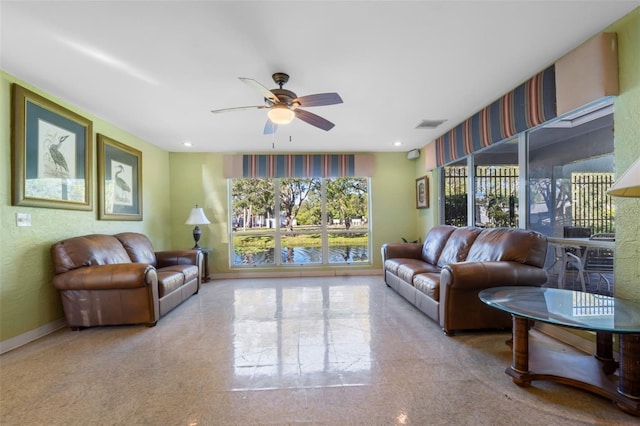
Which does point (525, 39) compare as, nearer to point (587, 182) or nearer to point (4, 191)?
point (587, 182)

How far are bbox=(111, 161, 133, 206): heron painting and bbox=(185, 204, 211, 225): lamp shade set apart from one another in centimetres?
95

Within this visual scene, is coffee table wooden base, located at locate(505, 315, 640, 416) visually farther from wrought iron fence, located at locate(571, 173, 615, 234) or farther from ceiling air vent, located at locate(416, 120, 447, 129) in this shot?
ceiling air vent, located at locate(416, 120, 447, 129)

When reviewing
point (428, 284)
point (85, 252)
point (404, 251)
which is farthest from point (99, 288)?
point (404, 251)

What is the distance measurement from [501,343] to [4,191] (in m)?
4.55

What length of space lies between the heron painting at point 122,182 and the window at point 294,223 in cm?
180

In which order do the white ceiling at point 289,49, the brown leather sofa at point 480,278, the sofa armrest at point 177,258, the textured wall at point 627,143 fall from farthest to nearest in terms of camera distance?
the sofa armrest at point 177,258
the brown leather sofa at point 480,278
the textured wall at point 627,143
the white ceiling at point 289,49

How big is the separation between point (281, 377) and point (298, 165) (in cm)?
419

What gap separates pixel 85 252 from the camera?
3191 mm

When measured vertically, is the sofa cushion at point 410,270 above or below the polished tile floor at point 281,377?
above

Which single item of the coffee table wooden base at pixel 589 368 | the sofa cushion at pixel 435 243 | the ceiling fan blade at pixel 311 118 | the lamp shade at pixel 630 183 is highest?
the ceiling fan blade at pixel 311 118

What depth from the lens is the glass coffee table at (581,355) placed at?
1667 millimetres

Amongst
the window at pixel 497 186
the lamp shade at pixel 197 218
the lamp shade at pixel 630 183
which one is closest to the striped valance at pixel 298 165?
the lamp shade at pixel 197 218

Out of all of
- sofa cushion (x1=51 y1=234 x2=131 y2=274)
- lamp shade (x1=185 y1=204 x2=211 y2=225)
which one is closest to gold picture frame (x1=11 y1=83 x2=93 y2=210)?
sofa cushion (x1=51 y1=234 x2=131 y2=274)

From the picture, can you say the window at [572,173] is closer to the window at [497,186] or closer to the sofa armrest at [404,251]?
the window at [497,186]
